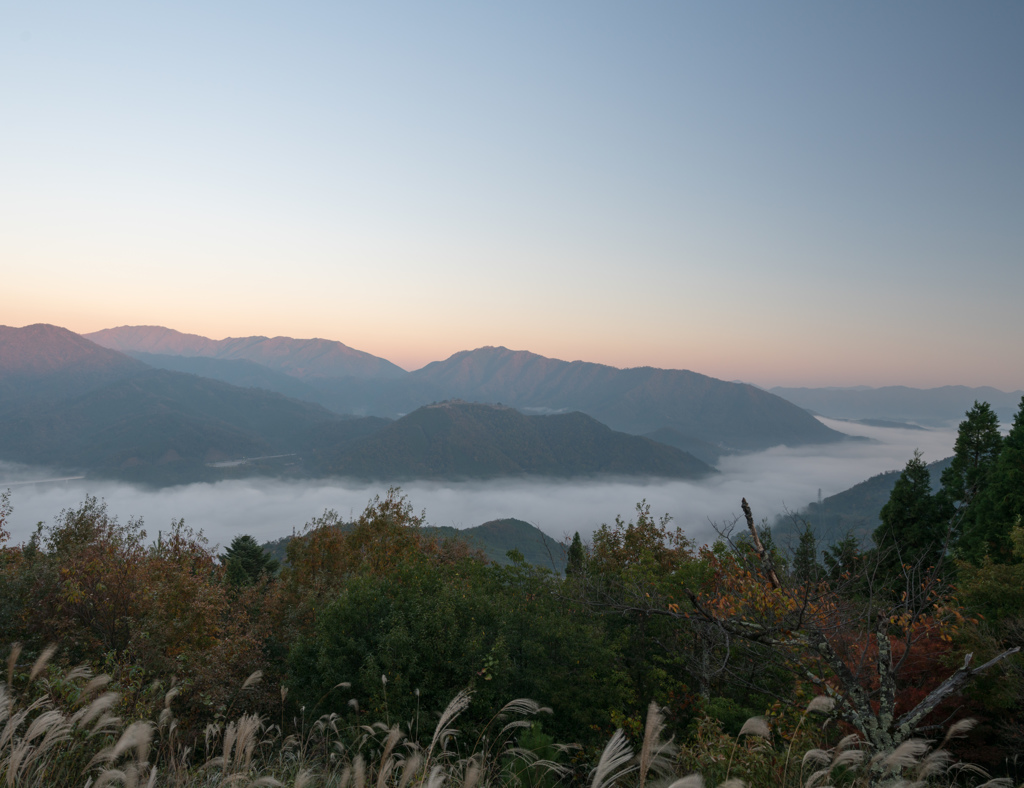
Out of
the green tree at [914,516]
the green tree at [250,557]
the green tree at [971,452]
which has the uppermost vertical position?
the green tree at [971,452]

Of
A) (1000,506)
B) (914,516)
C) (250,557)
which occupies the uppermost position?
(1000,506)

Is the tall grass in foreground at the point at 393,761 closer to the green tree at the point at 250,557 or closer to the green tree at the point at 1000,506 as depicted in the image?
the green tree at the point at 1000,506

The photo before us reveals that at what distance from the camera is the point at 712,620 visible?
620cm

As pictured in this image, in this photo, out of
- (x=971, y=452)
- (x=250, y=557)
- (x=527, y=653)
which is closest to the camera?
(x=527, y=653)

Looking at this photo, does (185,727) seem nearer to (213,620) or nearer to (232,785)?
(213,620)

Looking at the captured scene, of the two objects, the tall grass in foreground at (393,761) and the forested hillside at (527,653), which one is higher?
the tall grass in foreground at (393,761)

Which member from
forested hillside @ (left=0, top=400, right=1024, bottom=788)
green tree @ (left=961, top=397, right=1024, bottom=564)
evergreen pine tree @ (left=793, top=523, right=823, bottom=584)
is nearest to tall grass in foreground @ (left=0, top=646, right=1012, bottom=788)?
forested hillside @ (left=0, top=400, right=1024, bottom=788)

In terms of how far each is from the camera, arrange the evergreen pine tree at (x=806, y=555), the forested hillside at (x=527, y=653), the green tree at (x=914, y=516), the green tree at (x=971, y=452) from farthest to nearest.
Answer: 1. the green tree at (x=971, y=452)
2. the green tree at (x=914, y=516)
3. the evergreen pine tree at (x=806, y=555)
4. the forested hillside at (x=527, y=653)

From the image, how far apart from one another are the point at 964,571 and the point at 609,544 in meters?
17.1

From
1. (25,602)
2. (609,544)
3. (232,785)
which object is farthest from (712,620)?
(609,544)

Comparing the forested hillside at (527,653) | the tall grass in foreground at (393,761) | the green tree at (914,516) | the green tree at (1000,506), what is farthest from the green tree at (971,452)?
the tall grass in foreground at (393,761)

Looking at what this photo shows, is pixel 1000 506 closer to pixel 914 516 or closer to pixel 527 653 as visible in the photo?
pixel 914 516

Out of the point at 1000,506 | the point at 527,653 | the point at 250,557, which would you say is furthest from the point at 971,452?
the point at 250,557

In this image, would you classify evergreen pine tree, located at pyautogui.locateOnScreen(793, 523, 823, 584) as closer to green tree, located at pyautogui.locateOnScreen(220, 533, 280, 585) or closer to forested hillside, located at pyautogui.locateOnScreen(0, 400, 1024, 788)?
forested hillside, located at pyautogui.locateOnScreen(0, 400, 1024, 788)
